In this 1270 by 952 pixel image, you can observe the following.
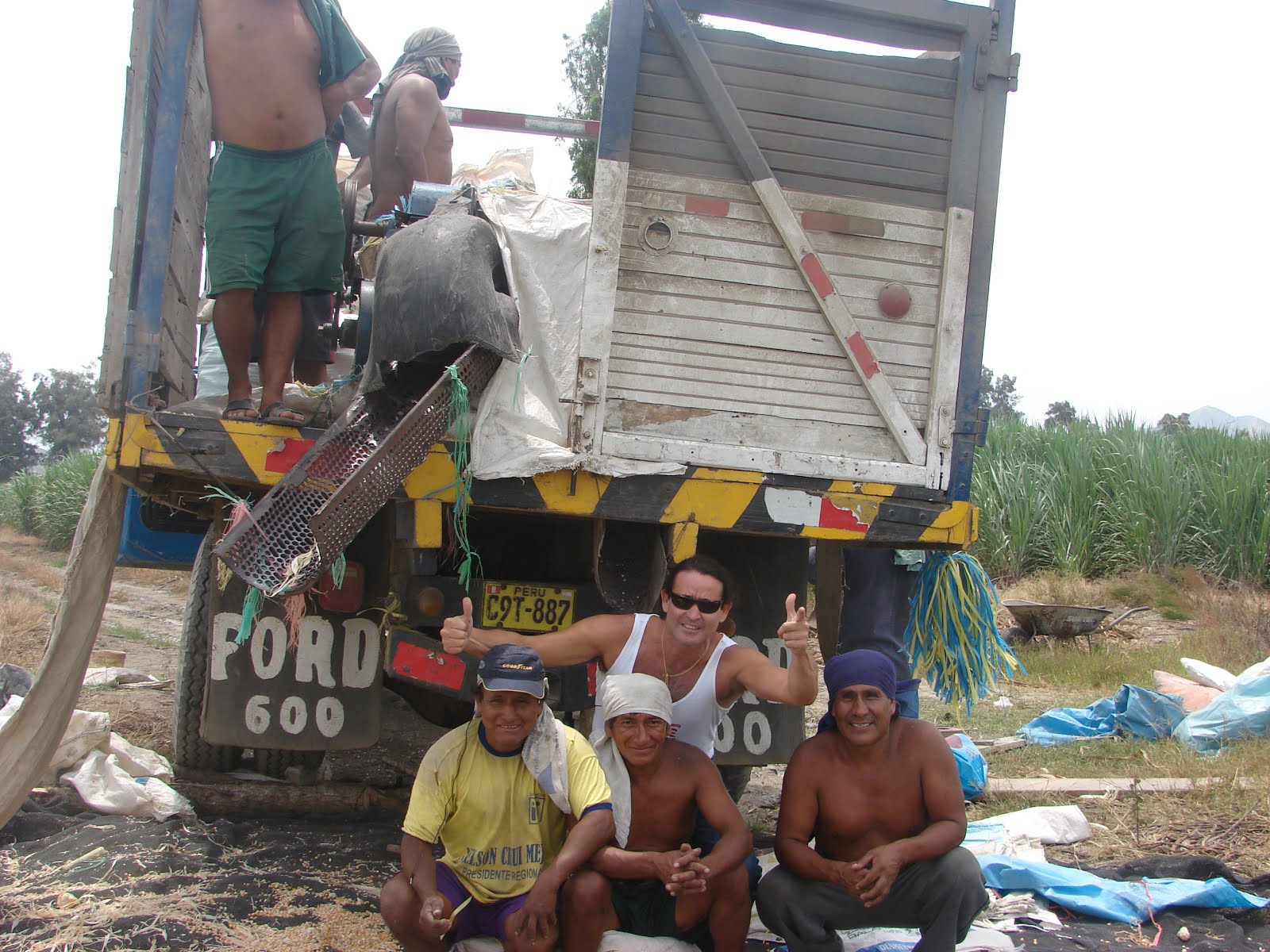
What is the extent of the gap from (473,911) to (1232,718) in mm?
4071

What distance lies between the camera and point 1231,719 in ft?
18.1

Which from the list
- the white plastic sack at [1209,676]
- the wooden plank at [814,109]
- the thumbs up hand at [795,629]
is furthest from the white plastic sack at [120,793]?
the white plastic sack at [1209,676]

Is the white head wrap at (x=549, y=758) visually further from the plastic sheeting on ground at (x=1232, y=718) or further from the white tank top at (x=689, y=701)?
the plastic sheeting on ground at (x=1232, y=718)

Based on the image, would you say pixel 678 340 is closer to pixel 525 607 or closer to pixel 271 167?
pixel 525 607

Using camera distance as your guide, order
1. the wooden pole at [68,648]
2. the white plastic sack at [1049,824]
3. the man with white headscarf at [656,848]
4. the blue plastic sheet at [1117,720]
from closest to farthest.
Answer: the man with white headscarf at [656,848] → the wooden pole at [68,648] → the white plastic sack at [1049,824] → the blue plastic sheet at [1117,720]

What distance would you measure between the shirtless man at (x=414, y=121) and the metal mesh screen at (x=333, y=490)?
1.74 m

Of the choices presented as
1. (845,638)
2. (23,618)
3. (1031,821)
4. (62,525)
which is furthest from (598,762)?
(62,525)

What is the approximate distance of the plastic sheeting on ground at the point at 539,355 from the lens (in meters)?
3.21

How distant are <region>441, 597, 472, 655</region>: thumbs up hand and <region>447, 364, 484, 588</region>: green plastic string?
20cm

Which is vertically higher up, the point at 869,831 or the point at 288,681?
the point at 288,681

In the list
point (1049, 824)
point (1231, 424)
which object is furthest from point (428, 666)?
point (1231, 424)

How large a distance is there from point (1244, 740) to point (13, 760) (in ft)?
16.1

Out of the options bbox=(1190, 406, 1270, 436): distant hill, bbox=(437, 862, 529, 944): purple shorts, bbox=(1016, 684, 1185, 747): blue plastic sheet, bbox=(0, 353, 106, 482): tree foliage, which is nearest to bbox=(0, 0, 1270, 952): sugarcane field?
bbox=(437, 862, 529, 944): purple shorts

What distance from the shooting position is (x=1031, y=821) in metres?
4.12
